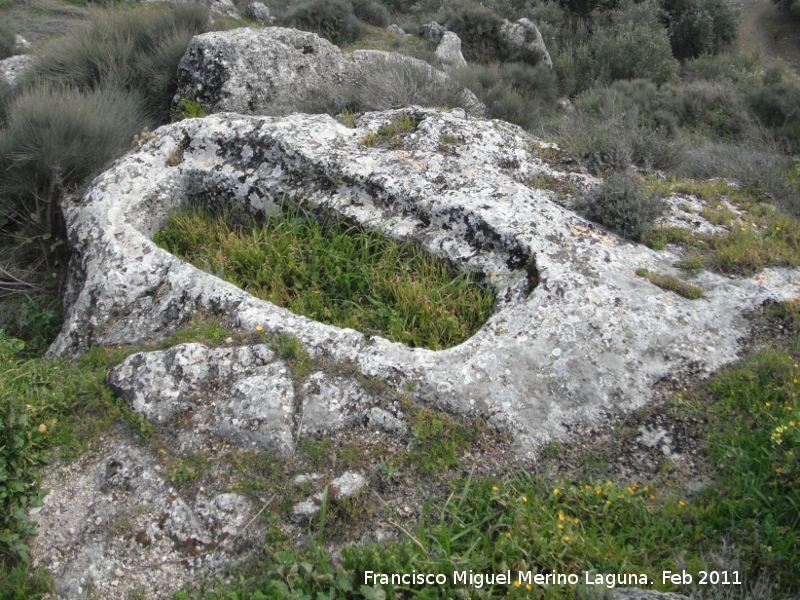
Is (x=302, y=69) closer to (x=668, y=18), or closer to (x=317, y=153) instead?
(x=317, y=153)

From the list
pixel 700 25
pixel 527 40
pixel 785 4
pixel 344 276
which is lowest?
pixel 344 276

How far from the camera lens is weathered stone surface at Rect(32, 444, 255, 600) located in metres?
2.90

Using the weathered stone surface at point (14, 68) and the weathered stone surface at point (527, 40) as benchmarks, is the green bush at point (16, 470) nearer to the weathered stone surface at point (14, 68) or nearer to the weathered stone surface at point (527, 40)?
the weathered stone surface at point (14, 68)

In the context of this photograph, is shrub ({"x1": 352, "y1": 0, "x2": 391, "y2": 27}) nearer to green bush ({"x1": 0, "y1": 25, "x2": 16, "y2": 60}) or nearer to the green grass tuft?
green bush ({"x1": 0, "y1": 25, "x2": 16, "y2": 60})

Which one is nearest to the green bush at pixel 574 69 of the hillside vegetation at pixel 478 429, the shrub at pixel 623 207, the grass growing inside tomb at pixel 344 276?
the hillside vegetation at pixel 478 429

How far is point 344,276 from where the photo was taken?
455 centimetres

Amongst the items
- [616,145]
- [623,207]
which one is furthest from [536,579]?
[616,145]

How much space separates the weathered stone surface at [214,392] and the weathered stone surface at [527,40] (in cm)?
1140

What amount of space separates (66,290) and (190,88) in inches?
135

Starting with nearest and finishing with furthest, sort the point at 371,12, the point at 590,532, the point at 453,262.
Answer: the point at 590,532 → the point at 453,262 → the point at 371,12

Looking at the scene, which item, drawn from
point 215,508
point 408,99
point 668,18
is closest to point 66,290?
point 215,508

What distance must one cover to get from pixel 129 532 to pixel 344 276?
2251mm

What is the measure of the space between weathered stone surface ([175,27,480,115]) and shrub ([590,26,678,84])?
6488 millimetres

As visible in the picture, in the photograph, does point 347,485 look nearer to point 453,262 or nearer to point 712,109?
point 453,262
